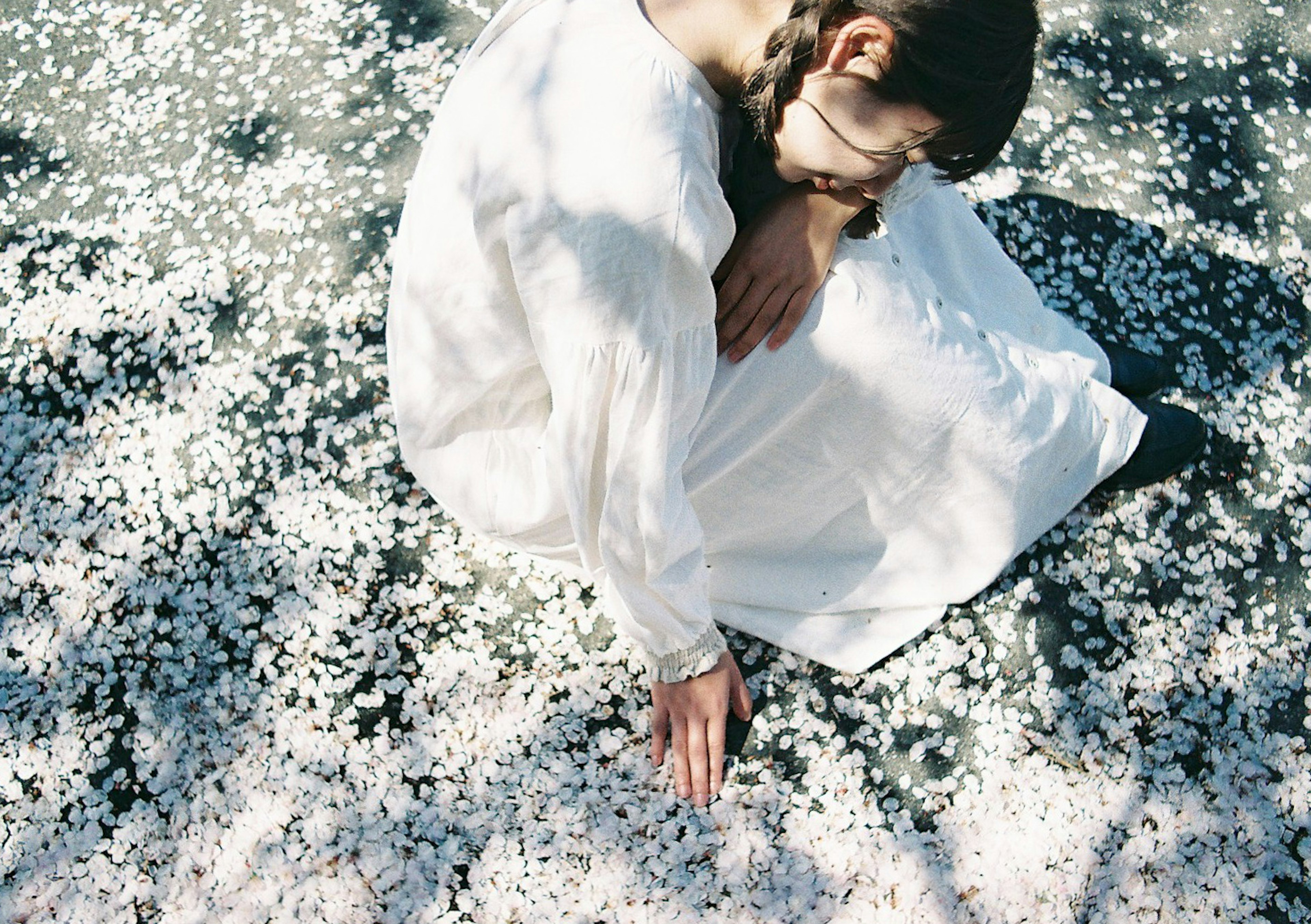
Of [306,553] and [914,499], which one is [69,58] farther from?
[914,499]

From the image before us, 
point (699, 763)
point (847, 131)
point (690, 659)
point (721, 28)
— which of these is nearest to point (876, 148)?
point (847, 131)

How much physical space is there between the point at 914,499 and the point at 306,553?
1.50 meters

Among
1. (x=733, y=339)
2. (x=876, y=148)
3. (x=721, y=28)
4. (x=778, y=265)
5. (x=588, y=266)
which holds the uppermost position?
(x=721, y=28)

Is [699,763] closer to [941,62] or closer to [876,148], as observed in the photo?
[876,148]

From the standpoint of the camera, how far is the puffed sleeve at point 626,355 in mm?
1346

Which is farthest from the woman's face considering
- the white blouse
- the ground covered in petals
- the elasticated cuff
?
the ground covered in petals

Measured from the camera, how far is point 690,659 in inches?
79.6

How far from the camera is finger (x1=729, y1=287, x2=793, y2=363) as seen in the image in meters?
1.69

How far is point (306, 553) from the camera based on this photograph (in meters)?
2.54

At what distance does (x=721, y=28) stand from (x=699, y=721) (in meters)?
1.41

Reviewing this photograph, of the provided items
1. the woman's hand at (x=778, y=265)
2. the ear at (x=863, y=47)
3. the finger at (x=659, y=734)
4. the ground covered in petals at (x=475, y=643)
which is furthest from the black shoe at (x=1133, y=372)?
the ear at (x=863, y=47)

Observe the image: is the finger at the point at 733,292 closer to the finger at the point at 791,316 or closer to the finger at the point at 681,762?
the finger at the point at 791,316

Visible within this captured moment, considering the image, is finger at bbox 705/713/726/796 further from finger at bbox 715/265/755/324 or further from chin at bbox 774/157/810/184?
chin at bbox 774/157/810/184

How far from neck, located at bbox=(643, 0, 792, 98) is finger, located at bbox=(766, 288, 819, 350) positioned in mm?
414
